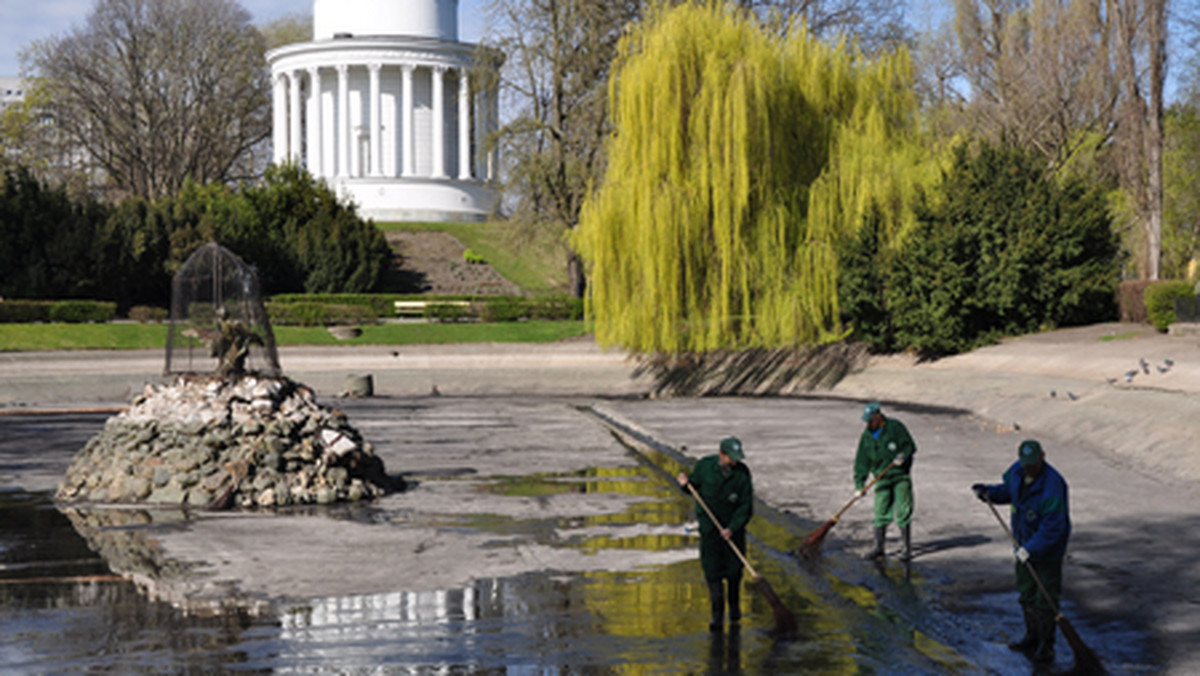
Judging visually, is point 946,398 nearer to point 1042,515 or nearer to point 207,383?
point 207,383

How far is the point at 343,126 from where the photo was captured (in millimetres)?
85750

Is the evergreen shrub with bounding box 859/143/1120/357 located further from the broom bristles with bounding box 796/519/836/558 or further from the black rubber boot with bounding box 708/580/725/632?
the black rubber boot with bounding box 708/580/725/632

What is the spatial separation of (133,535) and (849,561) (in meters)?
8.03

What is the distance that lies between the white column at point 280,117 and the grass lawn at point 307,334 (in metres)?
42.3

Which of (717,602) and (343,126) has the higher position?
(343,126)

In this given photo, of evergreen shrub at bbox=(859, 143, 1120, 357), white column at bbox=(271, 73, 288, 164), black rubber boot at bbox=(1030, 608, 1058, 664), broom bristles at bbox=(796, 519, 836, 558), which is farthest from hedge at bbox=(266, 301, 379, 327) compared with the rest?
black rubber boot at bbox=(1030, 608, 1058, 664)

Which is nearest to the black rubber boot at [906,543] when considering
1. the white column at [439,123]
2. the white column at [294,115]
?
the white column at [439,123]

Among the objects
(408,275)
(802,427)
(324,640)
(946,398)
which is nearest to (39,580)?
(324,640)

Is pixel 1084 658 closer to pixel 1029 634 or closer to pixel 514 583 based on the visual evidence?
pixel 1029 634

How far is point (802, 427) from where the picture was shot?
981 inches

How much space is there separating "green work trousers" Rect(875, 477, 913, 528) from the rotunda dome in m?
78.4

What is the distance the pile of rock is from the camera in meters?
16.3

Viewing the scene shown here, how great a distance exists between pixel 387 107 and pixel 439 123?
3775mm

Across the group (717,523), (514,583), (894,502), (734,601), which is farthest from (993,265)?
(717,523)
